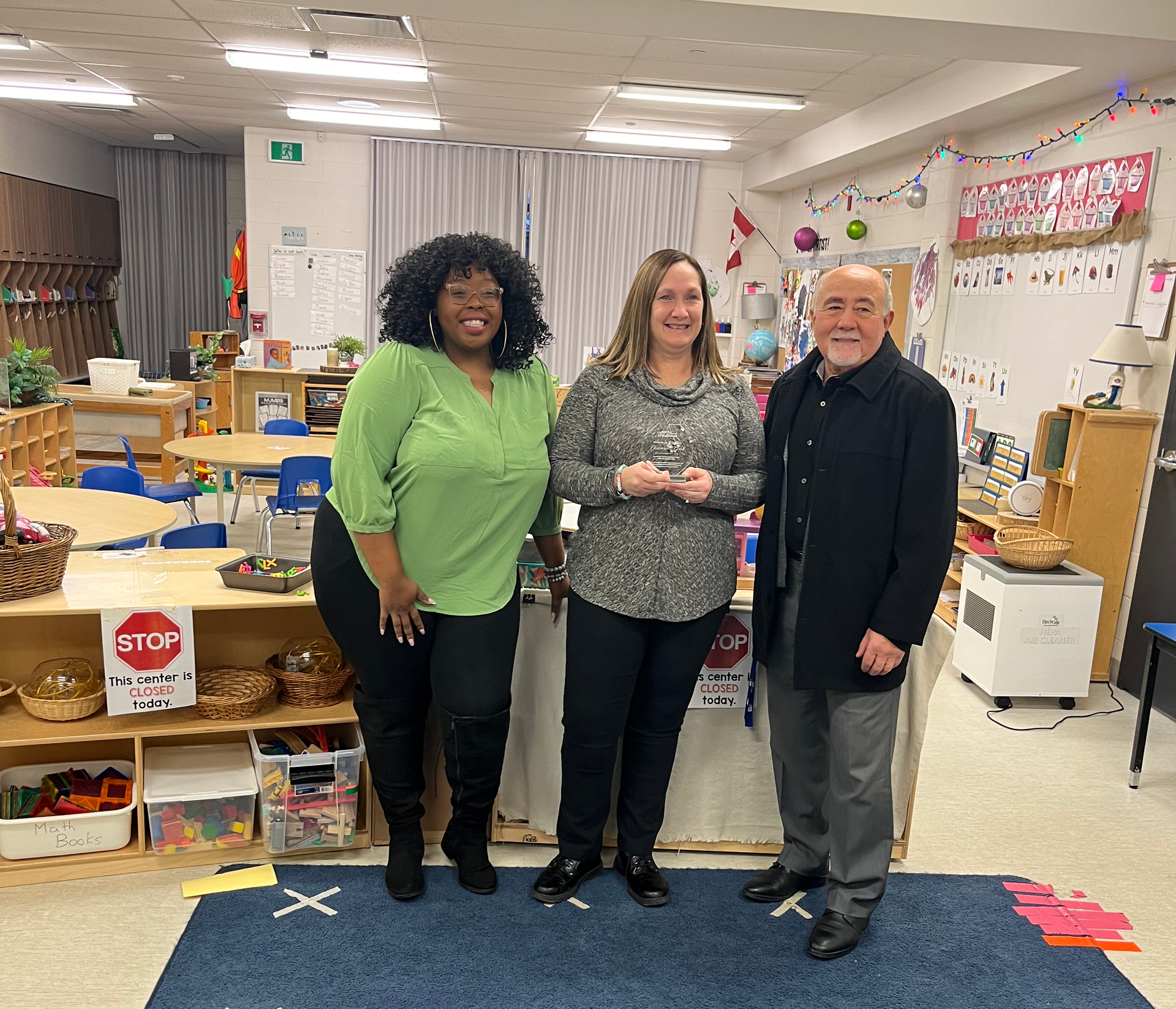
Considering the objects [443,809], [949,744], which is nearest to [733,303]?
[949,744]

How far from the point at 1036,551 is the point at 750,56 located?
10.9ft

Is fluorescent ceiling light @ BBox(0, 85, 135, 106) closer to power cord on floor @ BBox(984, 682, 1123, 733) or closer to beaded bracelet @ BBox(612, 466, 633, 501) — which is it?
beaded bracelet @ BBox(612, 466, 633, 501)

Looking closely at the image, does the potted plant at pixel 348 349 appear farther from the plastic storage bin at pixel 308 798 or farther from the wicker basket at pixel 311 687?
the plastic storage bin at pixel 308 798

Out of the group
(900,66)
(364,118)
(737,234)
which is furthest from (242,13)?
(737,234)

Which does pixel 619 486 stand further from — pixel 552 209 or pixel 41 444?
pixel 552 209

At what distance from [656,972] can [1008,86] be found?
4.76m

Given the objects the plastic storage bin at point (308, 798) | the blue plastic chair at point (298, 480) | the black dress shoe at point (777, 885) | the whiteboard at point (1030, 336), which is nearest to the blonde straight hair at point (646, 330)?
the plastic storage bin at point (308, 798)

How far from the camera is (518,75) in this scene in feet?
21.6

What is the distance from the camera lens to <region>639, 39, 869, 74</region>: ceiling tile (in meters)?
5.55

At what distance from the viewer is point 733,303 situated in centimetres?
1037

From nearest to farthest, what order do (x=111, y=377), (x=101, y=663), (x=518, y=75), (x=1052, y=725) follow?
(x=101, y=663), (x=1052, y=725), (x=518, y=75), (x=111, y=377)

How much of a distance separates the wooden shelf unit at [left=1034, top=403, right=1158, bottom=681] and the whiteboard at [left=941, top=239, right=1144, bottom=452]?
0.32m

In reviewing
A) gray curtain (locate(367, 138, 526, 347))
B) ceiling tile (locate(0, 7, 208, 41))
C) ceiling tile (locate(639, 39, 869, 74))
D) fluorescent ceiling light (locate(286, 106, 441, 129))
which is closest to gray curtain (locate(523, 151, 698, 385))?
gray curtain (locate(367, 138, 526, 347))

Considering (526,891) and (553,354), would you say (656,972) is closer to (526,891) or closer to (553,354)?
(526,891)
